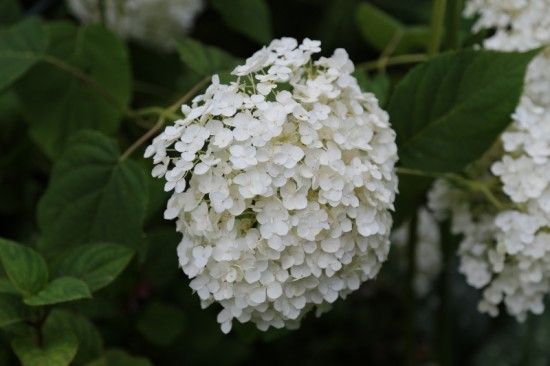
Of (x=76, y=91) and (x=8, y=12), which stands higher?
(x=8, y=12)

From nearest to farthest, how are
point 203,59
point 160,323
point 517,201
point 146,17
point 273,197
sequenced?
point 273,197 → point 517,201 → point 203,59 → point 160,323 → point 146,17

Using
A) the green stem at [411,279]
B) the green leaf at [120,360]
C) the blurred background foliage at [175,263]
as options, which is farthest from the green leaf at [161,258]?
the green stem at [411,279]

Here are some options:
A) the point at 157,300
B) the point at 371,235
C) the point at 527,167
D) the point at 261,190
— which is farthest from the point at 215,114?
the point at 157,300

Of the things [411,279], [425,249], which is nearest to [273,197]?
[411,279]

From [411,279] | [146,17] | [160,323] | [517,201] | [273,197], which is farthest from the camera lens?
[146,17]

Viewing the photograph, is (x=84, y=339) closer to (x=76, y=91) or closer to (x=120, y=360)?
(x=120, y=360)

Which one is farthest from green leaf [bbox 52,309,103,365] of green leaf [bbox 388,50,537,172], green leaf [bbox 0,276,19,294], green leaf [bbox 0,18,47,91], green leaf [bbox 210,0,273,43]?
green leaf [bbox 210,0,273,43]
